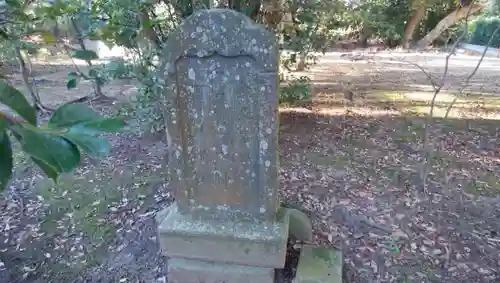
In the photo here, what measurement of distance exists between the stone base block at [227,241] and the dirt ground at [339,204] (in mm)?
362

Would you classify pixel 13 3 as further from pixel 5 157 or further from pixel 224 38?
pixel 224 38

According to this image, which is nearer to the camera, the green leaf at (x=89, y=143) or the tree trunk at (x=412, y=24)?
the green leaf at (x=89, y=143)

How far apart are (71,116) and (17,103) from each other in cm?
8

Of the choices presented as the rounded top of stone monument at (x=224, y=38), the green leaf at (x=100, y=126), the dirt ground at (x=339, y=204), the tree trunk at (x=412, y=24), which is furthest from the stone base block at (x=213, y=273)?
the tree trunk at (x=412, y=24)

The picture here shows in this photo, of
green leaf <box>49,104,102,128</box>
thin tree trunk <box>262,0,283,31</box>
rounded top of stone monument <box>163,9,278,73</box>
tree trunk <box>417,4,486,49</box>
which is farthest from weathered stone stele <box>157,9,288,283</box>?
tree trunk <box>417,4,486,49</box>

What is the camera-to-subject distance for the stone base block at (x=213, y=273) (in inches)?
100

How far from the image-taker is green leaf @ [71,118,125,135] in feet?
1.90

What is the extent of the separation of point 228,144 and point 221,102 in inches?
11.1

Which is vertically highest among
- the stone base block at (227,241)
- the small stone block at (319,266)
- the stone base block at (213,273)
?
the stone base block at (227,241)

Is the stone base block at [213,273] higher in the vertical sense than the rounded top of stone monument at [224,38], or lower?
lower

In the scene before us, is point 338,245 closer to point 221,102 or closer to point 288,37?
point 221,102

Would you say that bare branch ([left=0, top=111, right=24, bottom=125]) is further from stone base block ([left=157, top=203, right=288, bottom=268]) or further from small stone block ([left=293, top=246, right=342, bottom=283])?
small stone block ([left=293, top=246, right=342, bottom=283])

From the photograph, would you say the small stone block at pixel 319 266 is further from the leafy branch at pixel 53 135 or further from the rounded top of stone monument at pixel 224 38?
the leafy branch at pixel 53 135

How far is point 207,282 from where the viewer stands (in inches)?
103
